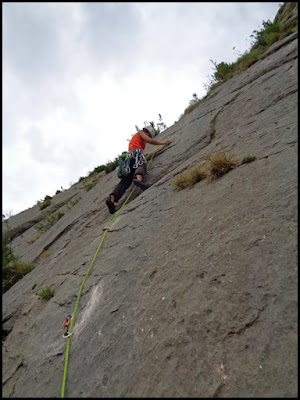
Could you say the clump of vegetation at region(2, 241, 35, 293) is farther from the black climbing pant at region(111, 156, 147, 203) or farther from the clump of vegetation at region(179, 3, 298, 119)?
the clump of vegetation at region(179, 3, 298, 119)

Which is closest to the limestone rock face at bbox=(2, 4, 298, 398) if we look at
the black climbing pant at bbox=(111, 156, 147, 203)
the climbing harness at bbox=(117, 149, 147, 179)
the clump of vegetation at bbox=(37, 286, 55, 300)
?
the clump of vegetation at bbox=(37, 286, 55, 300)

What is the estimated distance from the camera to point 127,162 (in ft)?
17.8

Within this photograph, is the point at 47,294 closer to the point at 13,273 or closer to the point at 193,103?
the point at 13,273

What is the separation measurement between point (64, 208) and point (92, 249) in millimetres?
5744

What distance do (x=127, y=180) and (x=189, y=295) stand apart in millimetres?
3820

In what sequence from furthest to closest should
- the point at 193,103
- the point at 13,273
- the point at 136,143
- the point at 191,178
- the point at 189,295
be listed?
1. the point at 193,103
2. the point at 136,143
3. the point at 13,273
4. the point at 191,178
5. the point at 189,295

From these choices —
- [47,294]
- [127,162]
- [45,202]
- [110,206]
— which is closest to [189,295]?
[47,294]

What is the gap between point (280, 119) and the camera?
10.8ft

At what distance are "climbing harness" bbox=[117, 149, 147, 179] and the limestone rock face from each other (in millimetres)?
1288

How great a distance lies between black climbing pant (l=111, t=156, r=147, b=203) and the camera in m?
5.10

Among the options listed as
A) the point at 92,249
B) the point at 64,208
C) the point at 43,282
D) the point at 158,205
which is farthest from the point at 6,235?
the point at 158,205

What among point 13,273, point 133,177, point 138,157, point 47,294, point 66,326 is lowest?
point 66,326

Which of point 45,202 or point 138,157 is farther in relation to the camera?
point 45,202

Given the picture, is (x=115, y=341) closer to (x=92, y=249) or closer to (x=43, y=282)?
(x=92, y=249)
